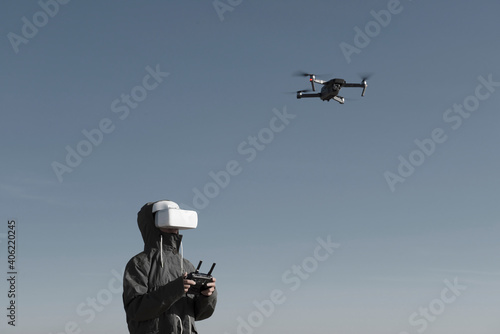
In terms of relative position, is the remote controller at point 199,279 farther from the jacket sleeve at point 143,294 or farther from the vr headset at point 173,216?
→ the vr headset at point 173,216

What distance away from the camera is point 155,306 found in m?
7.58

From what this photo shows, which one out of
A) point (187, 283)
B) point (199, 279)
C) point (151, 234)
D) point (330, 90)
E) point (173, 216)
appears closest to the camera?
point (187, 283)

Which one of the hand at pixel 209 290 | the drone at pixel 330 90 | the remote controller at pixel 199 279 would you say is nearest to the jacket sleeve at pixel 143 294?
the remote controller at pixel 199 279

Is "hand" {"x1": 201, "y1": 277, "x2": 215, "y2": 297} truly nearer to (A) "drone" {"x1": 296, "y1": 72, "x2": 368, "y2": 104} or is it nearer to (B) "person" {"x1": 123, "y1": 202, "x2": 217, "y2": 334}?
(B) "person" {"x1": 123, "y1": 202, "x2": 217, "y2": 334}

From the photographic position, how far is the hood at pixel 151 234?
329 inches

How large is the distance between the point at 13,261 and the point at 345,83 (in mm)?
40533

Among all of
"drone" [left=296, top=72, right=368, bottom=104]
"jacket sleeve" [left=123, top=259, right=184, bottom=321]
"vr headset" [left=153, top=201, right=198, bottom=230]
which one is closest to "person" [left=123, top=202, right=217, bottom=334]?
"jacket sleeve" [left=123, top=259, right=184, bottom=321]

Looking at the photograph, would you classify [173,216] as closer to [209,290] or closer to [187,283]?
[187,283]

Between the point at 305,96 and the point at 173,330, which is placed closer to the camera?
the point at 173,330

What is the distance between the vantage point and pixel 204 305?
8227 millimetres

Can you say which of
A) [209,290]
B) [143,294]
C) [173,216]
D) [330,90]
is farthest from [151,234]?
[330,90]

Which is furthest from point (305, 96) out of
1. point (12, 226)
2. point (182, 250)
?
point (182, 250)

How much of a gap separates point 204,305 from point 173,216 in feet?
4.20

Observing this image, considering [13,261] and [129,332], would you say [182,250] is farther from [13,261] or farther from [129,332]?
[13,261]
